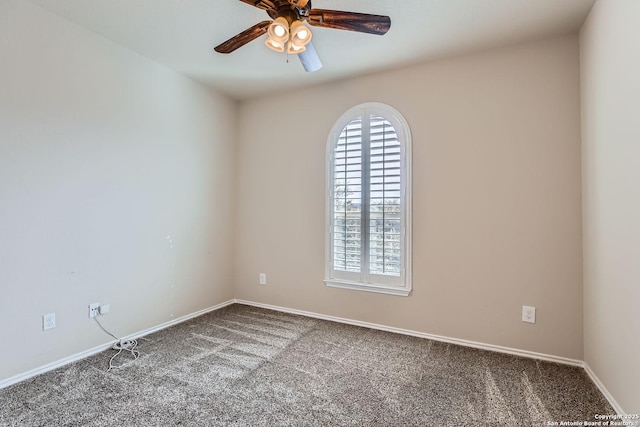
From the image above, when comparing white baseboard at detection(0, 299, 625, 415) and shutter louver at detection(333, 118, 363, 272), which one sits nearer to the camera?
white baseboard at detection(0, 299, 625, 415)

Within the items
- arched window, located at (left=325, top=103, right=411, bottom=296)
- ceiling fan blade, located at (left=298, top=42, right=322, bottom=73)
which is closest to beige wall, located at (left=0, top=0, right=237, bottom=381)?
arched window, located at (left=325, top=103, right=411, bottom=296)

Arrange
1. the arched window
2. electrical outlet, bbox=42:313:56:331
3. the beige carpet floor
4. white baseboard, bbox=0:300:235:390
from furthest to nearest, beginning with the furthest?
the arched window, electrical outlet, bbox=42:313:56:331, white baseboard, bbox=0:300:235:390, the beige carpet floor

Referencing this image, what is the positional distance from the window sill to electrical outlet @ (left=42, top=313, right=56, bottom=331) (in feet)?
7.41

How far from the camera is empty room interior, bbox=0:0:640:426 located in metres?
1.82

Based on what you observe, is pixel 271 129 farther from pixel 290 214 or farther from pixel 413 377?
pixel 413 377

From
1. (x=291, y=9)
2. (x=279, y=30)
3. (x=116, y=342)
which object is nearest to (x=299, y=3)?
(x=291, y=9)

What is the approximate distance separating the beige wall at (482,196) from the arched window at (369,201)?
102 millimetres

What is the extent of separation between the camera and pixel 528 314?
8.07 feet

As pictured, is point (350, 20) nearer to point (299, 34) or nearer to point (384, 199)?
point (299, 34)

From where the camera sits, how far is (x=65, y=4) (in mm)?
2125

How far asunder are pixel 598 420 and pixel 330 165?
2691 millimetres

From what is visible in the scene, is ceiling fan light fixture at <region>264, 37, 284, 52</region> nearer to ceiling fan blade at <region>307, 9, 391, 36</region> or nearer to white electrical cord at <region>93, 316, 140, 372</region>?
ceiling fan blade at <region>307, 9, 391, 36</region>

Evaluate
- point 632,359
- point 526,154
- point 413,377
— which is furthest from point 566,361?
point 526,154

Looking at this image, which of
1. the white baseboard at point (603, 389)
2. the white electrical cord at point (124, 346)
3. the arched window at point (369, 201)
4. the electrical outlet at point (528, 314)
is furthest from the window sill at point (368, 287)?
the white electrical cord at point (124, 346)
